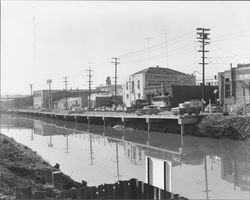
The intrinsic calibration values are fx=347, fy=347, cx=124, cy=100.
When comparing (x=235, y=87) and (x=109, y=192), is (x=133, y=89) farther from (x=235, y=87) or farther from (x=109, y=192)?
(x=109, y=192)

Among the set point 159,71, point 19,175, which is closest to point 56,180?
point 19,175

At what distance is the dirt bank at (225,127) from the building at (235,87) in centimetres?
927

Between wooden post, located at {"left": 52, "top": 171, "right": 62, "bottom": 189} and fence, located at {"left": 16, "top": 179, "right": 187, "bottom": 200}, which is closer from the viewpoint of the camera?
fence, located at {"left": 16, "top": 179, "right": 187, "bottom": 200}

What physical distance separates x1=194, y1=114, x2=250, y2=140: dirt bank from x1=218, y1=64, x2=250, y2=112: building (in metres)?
9.27

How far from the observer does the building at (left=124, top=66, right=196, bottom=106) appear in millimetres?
81806

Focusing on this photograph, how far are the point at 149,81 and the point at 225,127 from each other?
1735 inches

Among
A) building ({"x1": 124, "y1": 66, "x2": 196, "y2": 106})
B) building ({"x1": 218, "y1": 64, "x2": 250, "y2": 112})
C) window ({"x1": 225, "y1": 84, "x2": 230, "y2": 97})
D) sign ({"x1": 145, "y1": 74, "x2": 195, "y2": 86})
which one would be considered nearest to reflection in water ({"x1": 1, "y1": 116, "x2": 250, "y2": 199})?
building ({"x1": 218, "y1": 64, "x2": 250, "y2": 112})

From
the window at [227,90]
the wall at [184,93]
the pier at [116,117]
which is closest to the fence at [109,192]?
the pier at [116,117]

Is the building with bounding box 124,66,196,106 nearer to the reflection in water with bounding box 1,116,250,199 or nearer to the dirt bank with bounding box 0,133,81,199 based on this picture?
the reflection in water with bounding box 1,116,250,199

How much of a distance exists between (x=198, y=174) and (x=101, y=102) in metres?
81.3

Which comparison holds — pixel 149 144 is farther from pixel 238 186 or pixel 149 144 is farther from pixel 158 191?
pixel 158 191

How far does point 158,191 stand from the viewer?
32.8 ft

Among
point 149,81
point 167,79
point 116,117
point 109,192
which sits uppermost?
point 167,79

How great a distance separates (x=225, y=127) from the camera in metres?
39.8
